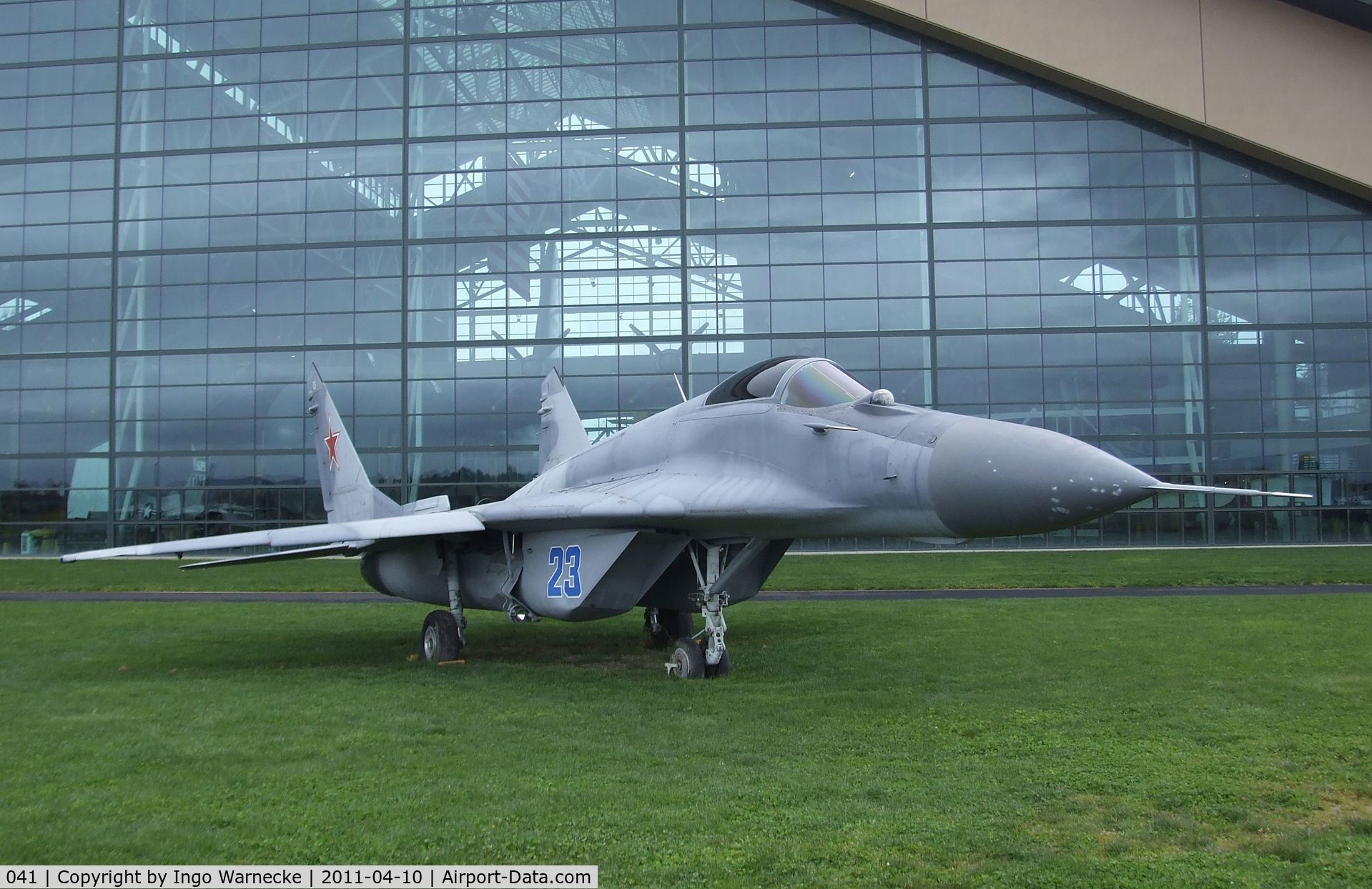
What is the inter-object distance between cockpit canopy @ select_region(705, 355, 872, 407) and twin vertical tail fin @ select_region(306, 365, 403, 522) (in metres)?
7.10

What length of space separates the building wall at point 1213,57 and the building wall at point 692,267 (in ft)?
5.07

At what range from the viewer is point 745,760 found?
23.0 ft

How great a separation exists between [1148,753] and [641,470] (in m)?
6.01

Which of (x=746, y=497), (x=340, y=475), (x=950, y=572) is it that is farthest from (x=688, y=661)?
(x=950, y=572)

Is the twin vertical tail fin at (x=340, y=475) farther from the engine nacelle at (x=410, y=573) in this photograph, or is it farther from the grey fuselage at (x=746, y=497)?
the grey fuselage at (x=746, y=497)

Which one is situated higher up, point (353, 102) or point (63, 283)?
point (353, 102)

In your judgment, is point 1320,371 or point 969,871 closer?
point 969,871

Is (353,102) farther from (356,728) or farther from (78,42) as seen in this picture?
(356,728)

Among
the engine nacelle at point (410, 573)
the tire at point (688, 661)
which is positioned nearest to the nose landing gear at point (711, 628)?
the tire at point (688, 661)

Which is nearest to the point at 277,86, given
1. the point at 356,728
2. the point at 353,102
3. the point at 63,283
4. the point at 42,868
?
the point at 353,102

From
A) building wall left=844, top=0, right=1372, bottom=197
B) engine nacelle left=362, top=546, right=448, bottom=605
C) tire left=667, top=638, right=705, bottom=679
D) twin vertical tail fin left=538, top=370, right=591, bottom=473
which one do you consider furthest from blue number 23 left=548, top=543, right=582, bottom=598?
building wall left=844, top=0, right=1372, bottom=197

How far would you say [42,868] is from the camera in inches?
194

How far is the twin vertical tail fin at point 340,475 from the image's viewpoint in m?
15.9

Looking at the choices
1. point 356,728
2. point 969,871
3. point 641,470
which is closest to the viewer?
point 969,871
